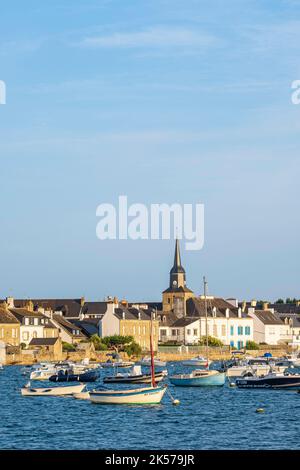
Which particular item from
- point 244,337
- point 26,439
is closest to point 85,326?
point 244,337

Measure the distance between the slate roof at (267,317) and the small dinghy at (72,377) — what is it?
267 feet

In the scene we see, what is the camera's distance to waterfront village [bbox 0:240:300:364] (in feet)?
445

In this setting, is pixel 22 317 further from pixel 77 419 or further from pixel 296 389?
pixel 77 419

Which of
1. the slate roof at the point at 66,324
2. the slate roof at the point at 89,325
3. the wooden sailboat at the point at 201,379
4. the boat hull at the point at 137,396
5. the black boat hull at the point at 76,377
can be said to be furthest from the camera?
the slate roof at the point at 89,325

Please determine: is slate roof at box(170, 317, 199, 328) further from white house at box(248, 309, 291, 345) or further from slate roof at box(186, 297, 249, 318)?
white house at box(248, 309, 291, 345)

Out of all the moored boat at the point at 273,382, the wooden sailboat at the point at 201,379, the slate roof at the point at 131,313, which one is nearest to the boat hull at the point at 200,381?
the wooden sailboat at the point at 201,379

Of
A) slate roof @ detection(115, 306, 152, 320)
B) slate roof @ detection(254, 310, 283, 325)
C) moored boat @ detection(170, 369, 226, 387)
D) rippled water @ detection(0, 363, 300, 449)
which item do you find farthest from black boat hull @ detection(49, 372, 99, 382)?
slate roof @ detection(254, 310, 283, 325)

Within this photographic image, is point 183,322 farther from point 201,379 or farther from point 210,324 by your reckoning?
point 201,379

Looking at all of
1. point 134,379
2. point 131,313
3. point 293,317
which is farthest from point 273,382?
point 293,317

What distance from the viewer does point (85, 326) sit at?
15175 centimetres

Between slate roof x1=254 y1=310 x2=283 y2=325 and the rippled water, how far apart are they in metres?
95.5

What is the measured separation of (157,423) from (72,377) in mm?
42606

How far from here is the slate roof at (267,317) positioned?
573ft

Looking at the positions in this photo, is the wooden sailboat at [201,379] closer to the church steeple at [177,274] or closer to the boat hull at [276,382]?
the boat hull at [276,382]
